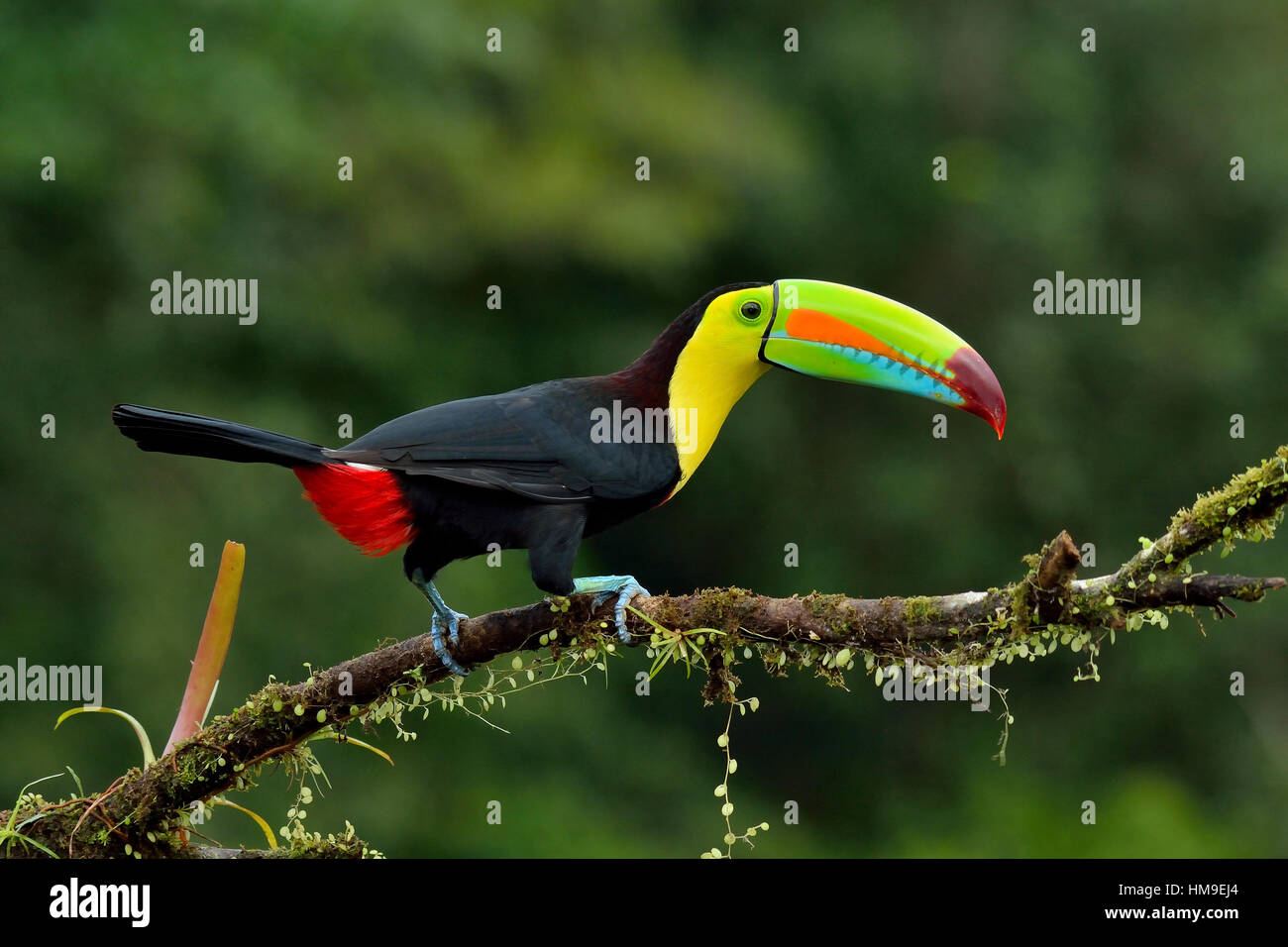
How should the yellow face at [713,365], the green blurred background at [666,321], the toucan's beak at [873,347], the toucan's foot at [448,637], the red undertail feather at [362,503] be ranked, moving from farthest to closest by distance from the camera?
the green blurred background at [666,321]
the yellow face at [713,365]
the toucan's beak at [873,347]
the red undertail feather at [362,503]
the toucan's foot at [448,637]

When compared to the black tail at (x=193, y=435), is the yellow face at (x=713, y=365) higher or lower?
higher

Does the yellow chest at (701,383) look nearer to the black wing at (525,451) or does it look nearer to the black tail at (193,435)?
the black wing at (525,451)

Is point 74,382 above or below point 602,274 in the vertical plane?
below

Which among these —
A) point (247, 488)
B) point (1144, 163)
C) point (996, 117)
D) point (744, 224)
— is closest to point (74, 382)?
point (247, 488)

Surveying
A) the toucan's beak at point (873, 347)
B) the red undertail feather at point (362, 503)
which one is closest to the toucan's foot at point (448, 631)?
the red undertail feather at point (362, 503)

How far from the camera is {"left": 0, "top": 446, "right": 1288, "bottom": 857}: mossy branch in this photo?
277cm

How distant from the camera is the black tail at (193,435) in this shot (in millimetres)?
3406

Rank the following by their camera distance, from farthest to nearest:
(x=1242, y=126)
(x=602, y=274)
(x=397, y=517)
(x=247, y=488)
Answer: (x=1242, y=126), (x=602, y=274), (x=247, y=488), (x=397, y=517)

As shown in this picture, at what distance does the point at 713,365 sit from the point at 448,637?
1.06 meters

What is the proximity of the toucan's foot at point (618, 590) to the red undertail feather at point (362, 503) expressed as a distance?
0.49 meters

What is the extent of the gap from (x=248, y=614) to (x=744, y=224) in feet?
12.7

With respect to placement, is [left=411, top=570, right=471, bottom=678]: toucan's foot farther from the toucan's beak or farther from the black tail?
the toucan's beak

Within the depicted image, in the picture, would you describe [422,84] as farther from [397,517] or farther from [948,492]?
[397,517]

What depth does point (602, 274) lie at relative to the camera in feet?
30.4
